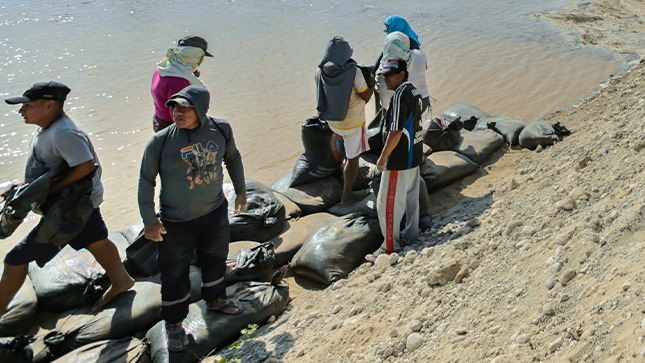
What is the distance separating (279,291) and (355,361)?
3.62 feet

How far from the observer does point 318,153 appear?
5.46 meters

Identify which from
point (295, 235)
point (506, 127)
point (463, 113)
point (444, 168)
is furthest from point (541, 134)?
point (295, 235)

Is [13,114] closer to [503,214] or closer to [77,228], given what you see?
[77,228]

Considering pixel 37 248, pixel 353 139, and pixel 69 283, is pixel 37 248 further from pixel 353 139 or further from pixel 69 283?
pixel 353 139

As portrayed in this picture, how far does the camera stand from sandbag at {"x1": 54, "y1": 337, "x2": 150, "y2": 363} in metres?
3.52

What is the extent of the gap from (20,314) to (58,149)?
1207 mm

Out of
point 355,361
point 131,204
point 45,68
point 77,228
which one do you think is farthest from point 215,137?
point 45,68

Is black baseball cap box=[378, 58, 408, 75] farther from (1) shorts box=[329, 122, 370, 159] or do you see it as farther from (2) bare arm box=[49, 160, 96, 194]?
(2) bare arm box=[49, 160, 96, 194]

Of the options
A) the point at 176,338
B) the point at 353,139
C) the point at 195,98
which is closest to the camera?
the point at 195,98

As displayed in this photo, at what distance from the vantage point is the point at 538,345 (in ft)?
8.18

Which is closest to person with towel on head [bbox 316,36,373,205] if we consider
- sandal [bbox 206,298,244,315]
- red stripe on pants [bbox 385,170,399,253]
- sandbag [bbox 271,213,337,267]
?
sandbag [bbox 271,213,337,267]

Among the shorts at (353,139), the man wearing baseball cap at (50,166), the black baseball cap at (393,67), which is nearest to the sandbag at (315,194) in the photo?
the shorts at (353,139)

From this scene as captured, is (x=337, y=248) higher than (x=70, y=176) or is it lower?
lower

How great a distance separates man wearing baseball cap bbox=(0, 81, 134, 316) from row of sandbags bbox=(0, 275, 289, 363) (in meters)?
0.36
